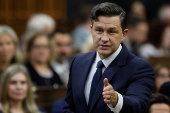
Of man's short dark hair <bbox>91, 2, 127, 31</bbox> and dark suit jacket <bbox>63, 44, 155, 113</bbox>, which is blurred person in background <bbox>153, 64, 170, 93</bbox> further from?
man's short dark hair <bbox>91, 2, 127, 31</bbox>

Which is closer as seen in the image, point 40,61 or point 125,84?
point 125,84

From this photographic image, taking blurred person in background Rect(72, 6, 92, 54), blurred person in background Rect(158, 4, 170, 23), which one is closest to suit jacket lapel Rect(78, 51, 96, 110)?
blurred person in background Rect(72, 6, 92, 54)

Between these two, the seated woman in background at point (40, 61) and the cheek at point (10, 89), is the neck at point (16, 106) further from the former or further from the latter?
the seated woman in background at point (40, 61)

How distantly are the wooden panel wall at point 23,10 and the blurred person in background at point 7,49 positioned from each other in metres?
→ 3.18

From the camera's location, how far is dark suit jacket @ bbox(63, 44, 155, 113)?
2350mm

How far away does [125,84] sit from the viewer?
7.94 ft

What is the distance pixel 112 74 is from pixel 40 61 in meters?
3.26

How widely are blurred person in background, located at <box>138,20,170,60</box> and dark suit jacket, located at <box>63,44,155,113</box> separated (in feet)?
15.2

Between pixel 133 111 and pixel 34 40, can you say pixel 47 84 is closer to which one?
pixel 34 40

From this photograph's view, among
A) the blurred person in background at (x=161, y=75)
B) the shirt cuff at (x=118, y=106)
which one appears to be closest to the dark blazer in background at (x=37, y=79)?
the blurred person in background at (x=161, y=75)

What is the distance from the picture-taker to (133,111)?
2.31 metres

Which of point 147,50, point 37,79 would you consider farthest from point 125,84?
point 147,50

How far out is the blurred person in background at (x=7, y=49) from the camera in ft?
→ 17.5

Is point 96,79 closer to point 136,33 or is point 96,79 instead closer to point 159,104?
point 159,104
